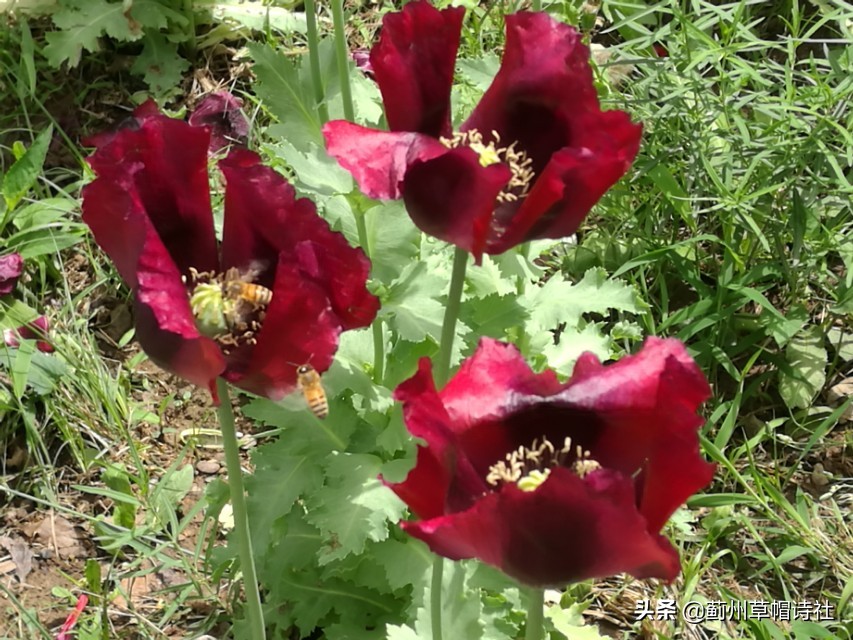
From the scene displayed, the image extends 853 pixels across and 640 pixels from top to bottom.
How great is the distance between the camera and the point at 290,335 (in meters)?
1.06

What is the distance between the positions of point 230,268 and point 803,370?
1.50m

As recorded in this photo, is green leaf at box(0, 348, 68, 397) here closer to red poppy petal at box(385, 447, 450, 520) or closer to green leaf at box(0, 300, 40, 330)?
green leaf at box(0, 300, 40, 330)

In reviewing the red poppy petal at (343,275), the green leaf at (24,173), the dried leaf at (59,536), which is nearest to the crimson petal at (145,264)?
the red poppy petal at (343,275)

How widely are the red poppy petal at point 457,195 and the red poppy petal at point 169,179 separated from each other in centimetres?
21

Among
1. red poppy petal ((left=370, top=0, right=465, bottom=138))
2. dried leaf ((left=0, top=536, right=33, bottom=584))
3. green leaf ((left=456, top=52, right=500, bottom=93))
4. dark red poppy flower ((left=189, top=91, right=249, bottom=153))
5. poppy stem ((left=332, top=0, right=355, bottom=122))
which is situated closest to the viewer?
red poppy petal ((left=370, top=0, right=465, bottom=138))

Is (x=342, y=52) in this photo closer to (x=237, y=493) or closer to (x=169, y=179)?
(x=169, y=179)

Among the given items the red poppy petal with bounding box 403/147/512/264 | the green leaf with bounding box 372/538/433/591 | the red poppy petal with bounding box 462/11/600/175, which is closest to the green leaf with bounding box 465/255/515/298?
the green leaf with bounding box 372/538/433/591

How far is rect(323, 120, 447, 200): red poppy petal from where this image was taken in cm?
114

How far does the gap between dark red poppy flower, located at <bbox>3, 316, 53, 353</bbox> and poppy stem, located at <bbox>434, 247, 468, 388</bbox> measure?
4.21 ft

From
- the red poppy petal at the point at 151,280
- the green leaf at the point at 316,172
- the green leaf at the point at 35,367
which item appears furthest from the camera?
the green leaf at the point at 35,367

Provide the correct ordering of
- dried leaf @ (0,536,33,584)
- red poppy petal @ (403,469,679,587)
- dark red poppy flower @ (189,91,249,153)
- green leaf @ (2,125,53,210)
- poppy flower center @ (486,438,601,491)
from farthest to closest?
1. dark red poppy flower @ (189,91,249,153)
2. green leaf @ (2,125,53,210)
3. dried leaf @ (0,536,33,584)
4. poppy flower center @ (486,438,601,491)
5. red poppy petal @ (403,469,679,587)

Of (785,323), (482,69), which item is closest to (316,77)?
(482,69)

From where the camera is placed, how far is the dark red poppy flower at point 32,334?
90.0 inches

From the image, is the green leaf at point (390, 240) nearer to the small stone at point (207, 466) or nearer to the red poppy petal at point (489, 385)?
the red poppy petal at point (489, 385)
